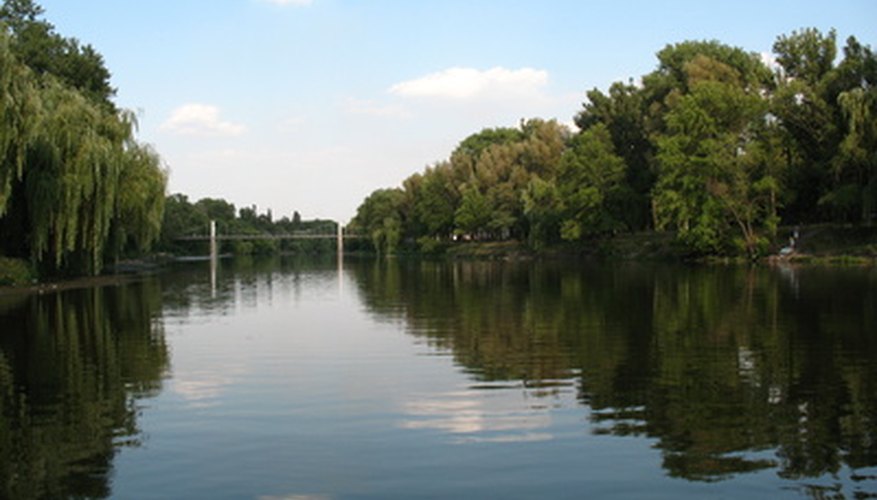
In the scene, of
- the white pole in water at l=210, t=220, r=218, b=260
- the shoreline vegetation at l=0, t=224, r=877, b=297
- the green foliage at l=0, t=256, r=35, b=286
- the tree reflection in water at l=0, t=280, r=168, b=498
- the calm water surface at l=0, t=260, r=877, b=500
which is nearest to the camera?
the calm water surface at l=0, t=260, r=877, b=500

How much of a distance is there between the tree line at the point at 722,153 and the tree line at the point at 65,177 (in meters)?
39.1

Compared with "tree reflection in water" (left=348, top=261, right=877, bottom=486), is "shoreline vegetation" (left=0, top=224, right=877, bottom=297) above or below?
above

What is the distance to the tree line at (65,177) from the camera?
36656 mm

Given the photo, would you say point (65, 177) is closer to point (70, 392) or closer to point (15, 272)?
point (15, 272)

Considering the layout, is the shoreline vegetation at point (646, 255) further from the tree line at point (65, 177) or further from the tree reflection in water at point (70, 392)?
the tree reflection in water at point (70, 392)

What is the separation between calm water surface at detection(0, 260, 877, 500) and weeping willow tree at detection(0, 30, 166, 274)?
11.8m

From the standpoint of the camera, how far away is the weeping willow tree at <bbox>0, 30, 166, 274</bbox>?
3650 cm

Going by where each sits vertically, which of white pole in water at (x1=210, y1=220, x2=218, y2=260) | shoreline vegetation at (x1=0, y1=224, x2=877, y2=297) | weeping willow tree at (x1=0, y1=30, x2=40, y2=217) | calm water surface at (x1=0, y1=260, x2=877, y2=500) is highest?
weeping willow tree at (x1=0, y1=30, x2=40, y2=217)

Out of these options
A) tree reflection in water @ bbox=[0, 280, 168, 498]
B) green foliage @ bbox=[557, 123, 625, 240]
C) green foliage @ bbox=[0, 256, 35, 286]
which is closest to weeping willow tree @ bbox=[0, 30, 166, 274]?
green foliage @ bbox=[0, 256, 35, 286]

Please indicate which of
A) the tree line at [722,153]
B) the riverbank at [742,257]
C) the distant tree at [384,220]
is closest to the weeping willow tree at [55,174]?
the tree line at [722,153]

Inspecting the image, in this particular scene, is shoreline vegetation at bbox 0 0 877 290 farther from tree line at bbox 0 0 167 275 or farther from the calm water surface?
the calm water surface

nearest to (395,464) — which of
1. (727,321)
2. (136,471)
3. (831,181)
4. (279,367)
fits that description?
(136,471)

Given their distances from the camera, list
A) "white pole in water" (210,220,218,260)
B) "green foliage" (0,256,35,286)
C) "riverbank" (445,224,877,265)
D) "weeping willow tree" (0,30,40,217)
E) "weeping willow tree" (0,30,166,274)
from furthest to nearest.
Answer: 1. "white pole in water" (210,220,218,260)
2. "riverbank" (445,224,877,265)
3. "green foliage" (0,256,35,286)
4. "weeping willow tree" (0,30,166,274)
5. "weeping willow tree" (0,30,40,217)

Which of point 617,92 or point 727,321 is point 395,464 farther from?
point 617,92
